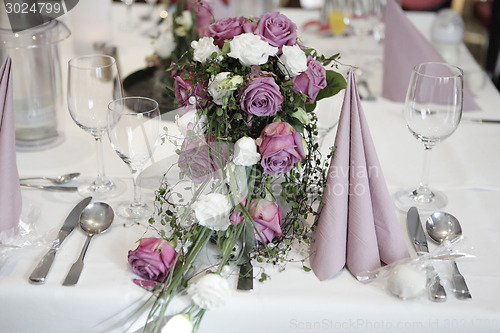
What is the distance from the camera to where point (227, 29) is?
3.44 ft

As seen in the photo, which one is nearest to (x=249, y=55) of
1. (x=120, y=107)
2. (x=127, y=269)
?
(x=120, y=107)

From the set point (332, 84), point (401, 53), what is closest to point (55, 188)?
point (332, 84)

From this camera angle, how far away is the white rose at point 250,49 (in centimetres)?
98

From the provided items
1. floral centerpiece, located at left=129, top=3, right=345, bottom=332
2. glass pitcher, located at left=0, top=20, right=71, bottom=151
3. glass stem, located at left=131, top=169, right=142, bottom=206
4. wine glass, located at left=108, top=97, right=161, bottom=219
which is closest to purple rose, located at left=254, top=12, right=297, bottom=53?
floral centerpiece, located at left=129, top=3, right=345, bottom=332

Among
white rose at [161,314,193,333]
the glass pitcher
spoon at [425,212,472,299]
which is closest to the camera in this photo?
white rose at [161,314,193,333]

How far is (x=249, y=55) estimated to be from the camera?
3.21ft

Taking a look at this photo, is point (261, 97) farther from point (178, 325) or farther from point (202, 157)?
point (178, 325)

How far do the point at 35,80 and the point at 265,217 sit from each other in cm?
73

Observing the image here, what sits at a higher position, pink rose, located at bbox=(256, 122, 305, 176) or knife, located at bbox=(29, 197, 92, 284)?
pink rose, located at bbox=(256, 122, 305, 176)

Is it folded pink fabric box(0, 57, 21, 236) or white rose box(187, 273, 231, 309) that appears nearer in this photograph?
white rose box(187, 273, 231, 309)

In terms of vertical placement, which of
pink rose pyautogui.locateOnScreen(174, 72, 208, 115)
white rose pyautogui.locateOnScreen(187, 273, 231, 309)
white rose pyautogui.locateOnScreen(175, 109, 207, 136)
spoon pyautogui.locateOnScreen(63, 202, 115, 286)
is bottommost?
spoon pyautogui.locateOnScreen(63, 202, 115, 286)

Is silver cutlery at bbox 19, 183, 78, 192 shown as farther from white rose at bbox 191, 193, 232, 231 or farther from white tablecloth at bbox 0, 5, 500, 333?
white rose at bbox 191, 193, 232, 231

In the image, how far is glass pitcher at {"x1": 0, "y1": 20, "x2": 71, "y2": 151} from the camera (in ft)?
4.47

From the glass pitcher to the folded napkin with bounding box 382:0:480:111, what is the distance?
35.5 inches
